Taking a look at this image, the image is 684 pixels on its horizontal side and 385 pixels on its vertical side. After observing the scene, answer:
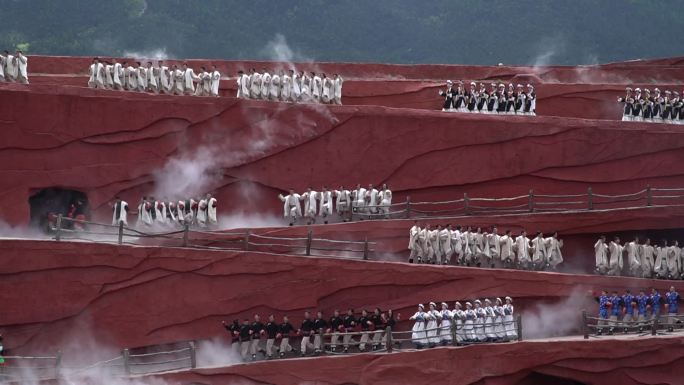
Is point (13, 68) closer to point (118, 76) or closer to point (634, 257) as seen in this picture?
Result: point (118, 76)

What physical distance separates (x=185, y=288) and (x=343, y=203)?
15.2ft

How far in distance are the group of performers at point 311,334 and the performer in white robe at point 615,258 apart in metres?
A: 5.64

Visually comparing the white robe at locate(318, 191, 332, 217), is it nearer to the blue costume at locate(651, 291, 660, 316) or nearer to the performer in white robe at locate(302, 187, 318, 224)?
the performer in white robe at locate(302, 187, 318, 224)

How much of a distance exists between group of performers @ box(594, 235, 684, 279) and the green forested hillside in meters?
21.0

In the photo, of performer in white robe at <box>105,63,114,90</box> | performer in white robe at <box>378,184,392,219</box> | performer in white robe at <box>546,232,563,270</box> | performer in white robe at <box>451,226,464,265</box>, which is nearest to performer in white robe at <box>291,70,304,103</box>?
performer in white robe at <box>378,184,392,219</box>

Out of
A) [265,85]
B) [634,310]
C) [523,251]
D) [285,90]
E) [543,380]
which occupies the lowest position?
[543,380]

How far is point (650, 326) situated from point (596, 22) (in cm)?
2535

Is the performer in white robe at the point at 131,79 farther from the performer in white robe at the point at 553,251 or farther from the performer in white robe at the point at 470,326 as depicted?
the performer in white robe at the point at 553,251

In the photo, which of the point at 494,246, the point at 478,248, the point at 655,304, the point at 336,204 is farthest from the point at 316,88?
the point at 655,304

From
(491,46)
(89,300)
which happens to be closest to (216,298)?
(89,300)

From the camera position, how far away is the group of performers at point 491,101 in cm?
3816

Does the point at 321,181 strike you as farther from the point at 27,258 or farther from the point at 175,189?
the point at 27,258

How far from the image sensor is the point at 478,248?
34.4 m

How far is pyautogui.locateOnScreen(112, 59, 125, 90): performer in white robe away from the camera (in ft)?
120
